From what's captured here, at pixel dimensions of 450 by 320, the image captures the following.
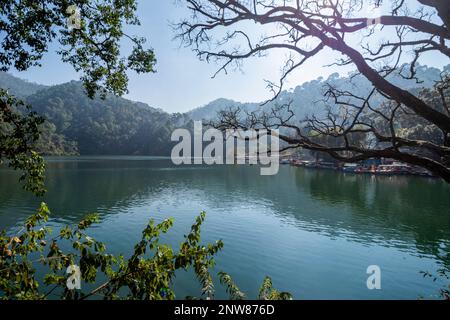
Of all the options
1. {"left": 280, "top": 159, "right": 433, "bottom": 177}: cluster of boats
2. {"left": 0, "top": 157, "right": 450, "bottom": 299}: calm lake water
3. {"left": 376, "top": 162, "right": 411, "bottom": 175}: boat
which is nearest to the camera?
{"left": 0, "top": 157, "right": 450, "bottom": 299}: calm lake water

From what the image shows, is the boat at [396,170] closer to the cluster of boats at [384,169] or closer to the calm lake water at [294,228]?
the cluster of boats at [384,169]

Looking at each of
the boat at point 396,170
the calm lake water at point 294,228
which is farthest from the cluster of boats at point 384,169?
the calm lake water at point 294,228

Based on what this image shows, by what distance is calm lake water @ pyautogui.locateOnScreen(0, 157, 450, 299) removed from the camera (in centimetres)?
1480

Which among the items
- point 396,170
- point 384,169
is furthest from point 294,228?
point 384,169

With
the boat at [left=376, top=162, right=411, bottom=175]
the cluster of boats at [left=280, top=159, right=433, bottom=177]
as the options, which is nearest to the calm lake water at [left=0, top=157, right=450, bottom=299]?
the cluster of boats at [left=280, top=159, right=433, bottom=177]

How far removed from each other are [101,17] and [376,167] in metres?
82.2

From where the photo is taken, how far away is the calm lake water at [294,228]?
14.8m

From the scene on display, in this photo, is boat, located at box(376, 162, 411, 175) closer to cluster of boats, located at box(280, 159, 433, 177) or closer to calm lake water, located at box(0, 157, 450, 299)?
cluster of boats, located at box(280, 159, 433, 177)

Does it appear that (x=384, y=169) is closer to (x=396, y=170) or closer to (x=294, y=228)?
(x=396, y=170)

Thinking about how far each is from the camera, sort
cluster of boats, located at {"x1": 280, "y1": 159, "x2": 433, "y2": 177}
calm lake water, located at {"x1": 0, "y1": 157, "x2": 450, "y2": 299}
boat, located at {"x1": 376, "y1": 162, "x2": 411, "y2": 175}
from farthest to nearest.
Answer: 1. boat, located at {"x1": 376, "y1": 162, "x2": 411, "y2": 175}
2. cluster of boats, located at {"x1": 280, "y1": 159, "x2": 433, "y2": 177}
3. calm lake water, located at {"x1": 0, "y1": 157, "x2": 450, "y2": 299}

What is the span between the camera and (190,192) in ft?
140

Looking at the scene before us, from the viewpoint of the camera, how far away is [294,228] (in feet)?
81.3

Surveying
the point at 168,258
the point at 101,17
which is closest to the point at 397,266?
the point at 168,258
